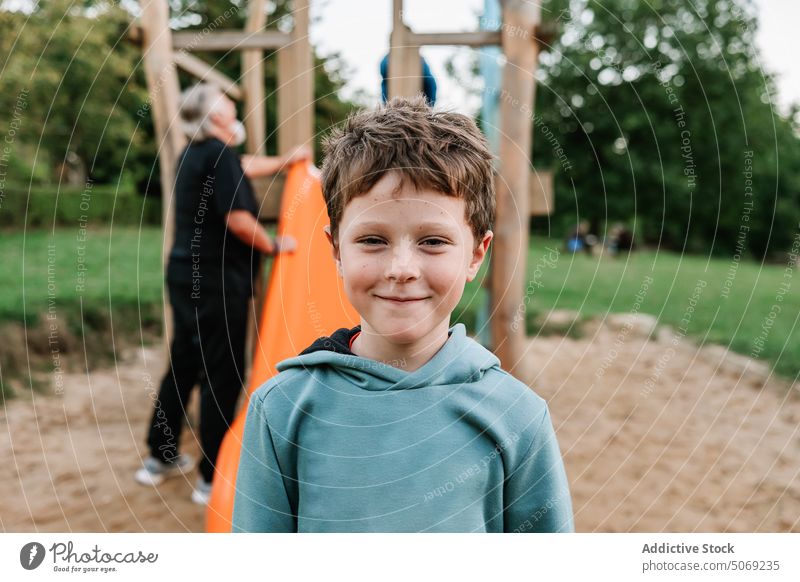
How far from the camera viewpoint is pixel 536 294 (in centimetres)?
513

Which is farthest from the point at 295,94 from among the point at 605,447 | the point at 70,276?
the point at 70,276


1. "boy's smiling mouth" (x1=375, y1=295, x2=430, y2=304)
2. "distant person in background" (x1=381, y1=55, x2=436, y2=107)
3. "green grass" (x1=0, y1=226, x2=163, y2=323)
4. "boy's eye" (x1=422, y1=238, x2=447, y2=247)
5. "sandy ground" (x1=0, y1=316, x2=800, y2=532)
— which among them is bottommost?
"sandy ground" (x1=0, y1=316, x2=800, y2=532)

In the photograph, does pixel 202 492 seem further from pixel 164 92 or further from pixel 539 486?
pixel 539 486

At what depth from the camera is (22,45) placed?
4297 mm

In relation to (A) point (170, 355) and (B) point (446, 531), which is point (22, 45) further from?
(B) point (446, 531)

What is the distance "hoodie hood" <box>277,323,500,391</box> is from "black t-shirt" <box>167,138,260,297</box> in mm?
993

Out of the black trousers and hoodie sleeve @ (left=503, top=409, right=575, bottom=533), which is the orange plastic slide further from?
hoodie sleeve @ (left=503, top=409, right=575, bottom=533)

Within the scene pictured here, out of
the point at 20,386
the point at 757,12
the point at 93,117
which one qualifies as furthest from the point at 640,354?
the point at 93,117

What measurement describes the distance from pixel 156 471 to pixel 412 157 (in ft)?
5.62

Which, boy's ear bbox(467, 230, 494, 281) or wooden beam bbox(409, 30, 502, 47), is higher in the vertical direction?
wooden beam bbox(409, 30, 502, 47)

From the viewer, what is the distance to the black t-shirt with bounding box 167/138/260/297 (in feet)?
5.77

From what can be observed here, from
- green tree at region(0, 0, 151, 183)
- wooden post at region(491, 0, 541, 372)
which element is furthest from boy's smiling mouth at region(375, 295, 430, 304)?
green tree at region(0, 0, 151, 183)

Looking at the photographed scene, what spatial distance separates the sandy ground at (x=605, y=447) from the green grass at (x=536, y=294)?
381mm
